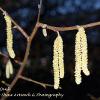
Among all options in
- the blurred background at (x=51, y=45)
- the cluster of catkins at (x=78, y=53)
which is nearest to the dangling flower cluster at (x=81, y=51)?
the cluster of catkins at (x=78, y=53)

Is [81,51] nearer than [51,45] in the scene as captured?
Yes

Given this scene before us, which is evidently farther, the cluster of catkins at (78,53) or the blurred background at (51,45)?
the blurred background at (51,45)

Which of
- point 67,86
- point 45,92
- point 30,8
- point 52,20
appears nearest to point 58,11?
point 52,20

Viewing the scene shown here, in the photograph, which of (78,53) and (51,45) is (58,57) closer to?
(78,53)

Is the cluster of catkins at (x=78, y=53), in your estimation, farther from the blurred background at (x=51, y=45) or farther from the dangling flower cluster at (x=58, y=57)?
the blurred background at (x=51, y=45)

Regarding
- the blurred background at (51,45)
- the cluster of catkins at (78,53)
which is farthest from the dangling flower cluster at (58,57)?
the blurred background at (51,45)

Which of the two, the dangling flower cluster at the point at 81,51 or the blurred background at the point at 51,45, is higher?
the dangling flower cluster at the point at 81,51

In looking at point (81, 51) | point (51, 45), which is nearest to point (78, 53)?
point (81, 51)

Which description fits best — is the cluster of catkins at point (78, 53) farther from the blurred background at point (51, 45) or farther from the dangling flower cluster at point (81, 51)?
the blurred background at point (51, 45)

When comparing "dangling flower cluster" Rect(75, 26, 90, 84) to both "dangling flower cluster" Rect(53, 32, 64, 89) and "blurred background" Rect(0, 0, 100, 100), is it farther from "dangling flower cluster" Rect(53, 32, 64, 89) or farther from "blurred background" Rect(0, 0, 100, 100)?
"blurred background" Rect(0, 0, 100, 100)
